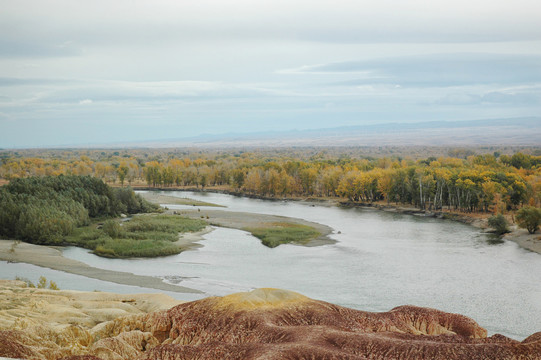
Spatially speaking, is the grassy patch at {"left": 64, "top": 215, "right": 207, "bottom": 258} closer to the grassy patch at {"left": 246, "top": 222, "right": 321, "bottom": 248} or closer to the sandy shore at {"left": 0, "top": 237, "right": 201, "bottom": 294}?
the sandy shore at {"left": 0, "top": 237, "right": 201, "bottom": 294}

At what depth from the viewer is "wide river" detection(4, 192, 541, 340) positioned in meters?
32.8

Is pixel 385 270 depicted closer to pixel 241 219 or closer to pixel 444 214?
pixel 241 219

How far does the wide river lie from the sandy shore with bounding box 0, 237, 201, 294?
1.23 m

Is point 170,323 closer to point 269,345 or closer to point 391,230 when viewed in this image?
point 269,345

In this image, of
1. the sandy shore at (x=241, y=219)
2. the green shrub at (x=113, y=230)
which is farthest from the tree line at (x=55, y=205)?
the sandy shore at (x=241, y=219)

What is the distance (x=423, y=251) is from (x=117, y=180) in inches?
3915

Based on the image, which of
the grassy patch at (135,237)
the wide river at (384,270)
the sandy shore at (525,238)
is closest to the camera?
the wide river at (384,270)

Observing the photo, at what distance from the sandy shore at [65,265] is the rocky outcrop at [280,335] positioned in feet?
49.2

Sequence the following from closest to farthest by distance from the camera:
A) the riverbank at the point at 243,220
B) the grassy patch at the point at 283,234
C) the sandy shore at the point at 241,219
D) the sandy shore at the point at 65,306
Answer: the sandy shore at the point at 65,306 → the grassy patch at the point at 283,234 → the riverbank at the point at 243,220 → the sandy shore at the point at 241,219

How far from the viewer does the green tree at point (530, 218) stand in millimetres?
56000

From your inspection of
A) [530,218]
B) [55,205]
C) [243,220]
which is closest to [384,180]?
[243,220]

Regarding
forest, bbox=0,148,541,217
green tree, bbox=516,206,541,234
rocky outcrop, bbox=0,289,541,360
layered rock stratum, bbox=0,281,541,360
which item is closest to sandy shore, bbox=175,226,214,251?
layered rock stratum, bbox=0,281,541,360

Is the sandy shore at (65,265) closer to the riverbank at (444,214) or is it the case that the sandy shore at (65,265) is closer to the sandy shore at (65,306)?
the sandy shore at (65,306)

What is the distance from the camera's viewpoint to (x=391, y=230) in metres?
62.7
